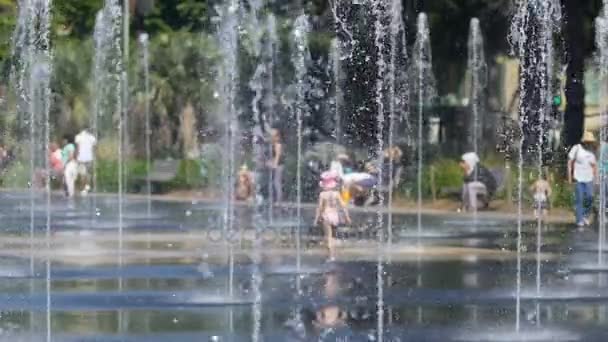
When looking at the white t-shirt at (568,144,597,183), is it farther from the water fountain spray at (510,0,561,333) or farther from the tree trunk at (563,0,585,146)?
the tree trunk at (563,0,585,146)

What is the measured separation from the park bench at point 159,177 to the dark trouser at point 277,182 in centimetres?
662

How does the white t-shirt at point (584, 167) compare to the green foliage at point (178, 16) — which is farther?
the green foliage at point (178, 16)

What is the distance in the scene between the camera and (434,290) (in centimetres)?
1291

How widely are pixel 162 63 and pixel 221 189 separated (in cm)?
755

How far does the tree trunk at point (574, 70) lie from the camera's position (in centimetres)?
2923

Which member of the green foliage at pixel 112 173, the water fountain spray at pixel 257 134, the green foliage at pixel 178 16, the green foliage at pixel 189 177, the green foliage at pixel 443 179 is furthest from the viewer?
the green foliage at pixel 178 16

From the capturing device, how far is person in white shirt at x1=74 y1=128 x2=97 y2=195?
2916 centimetres

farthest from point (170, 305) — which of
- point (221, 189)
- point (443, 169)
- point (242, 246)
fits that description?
point (221, 189)

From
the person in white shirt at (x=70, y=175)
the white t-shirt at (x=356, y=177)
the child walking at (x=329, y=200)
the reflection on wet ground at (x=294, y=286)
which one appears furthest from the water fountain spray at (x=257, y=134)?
the person in white shirt at (x=70, y=175)

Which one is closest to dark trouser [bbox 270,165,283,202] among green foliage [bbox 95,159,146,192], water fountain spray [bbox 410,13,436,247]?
water fountain spray [bbox 410,13,436,247]

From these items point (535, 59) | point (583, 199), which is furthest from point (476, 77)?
point (583, 199)

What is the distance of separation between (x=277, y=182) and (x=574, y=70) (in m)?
7.81

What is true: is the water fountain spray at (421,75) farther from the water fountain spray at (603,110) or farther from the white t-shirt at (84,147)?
the white t-shirt at (84,147)

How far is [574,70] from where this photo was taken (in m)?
29.4
